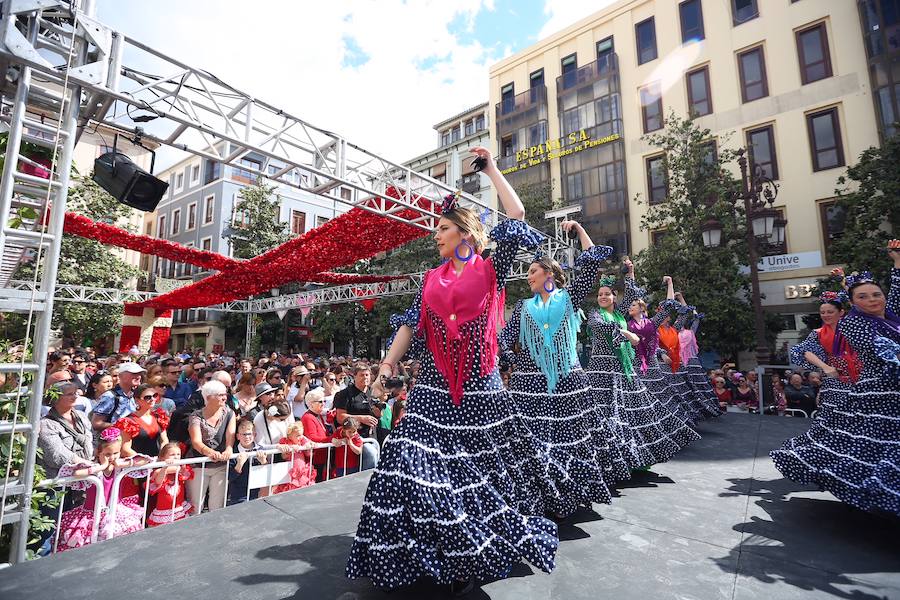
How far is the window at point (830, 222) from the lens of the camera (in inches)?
610

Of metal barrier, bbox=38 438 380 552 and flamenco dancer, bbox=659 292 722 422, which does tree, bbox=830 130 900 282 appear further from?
metal barrier, bbox=38 438 380 552

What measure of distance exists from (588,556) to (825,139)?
64.6 ft

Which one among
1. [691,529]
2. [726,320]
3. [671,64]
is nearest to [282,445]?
[691,529]

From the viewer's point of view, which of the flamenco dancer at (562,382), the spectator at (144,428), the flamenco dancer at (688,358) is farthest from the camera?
the flamenco dancer at (688,358)

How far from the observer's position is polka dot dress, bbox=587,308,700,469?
4.46 metres

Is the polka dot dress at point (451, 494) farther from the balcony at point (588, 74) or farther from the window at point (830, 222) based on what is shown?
the balcony at point (588, 74)

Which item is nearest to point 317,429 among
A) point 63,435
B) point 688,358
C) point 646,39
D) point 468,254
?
point 63,435

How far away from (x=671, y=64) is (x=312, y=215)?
78.7 feet

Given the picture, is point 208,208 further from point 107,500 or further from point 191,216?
point 107,500

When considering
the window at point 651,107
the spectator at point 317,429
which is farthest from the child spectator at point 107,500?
the window at point 651,107

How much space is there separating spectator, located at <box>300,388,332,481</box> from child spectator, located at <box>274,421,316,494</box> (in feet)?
0.39

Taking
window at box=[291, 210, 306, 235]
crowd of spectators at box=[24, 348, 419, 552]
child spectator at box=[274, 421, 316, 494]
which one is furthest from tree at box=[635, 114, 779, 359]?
window at box=[291, 210, 306, 235]

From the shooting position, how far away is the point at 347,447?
17.4 feet

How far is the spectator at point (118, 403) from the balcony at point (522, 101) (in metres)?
22.8
